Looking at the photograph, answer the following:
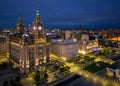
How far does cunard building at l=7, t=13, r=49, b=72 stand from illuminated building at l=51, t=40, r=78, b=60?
1007 centimetres

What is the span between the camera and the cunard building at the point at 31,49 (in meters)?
50.2

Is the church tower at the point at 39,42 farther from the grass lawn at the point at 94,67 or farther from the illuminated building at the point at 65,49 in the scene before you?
the grass lawn at the point at 94,67

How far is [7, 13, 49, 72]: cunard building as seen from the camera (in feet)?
165

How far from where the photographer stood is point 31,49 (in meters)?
51.5

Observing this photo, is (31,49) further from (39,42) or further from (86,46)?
(86,46)

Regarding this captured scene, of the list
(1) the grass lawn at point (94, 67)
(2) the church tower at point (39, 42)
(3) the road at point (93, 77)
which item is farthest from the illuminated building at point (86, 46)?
(2) the church tower at point (39, 42)

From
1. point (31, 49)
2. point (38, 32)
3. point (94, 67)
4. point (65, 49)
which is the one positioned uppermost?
point (38, 32)

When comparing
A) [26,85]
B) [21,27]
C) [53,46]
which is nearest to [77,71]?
[26,85]

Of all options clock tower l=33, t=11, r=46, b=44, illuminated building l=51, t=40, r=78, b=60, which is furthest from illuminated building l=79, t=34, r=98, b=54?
clock tower l=33, t=11, r=46, b=44

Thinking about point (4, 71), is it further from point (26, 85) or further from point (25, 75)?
point (26, 85)

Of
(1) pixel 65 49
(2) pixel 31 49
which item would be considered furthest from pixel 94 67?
(2) pixel 31 49

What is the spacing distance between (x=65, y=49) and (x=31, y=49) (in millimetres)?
18754

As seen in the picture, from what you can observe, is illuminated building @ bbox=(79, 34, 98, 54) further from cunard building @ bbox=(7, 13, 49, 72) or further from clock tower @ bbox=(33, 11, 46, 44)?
clock tower @ bbox=(33, 11, 46, 44)

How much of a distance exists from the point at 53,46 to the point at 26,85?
108 ft
